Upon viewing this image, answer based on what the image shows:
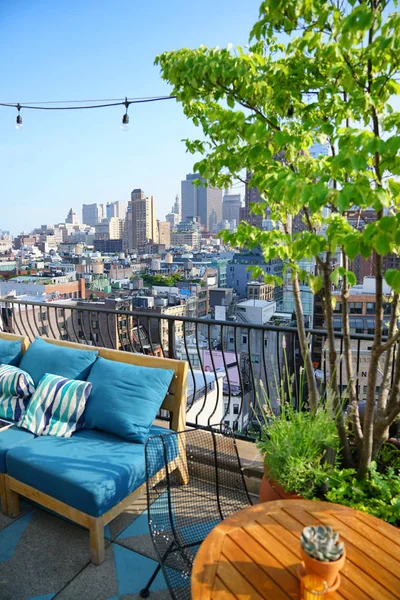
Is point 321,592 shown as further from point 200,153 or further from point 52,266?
point 52,266

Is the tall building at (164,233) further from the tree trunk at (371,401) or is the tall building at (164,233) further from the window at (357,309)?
→ the tree trunk at (371,401)

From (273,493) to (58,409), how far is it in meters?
1.55

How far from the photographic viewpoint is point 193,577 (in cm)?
121

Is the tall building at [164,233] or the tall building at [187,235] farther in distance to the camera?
the tall building at [164,233]

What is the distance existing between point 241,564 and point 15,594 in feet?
4.14

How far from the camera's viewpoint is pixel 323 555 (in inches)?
40.6

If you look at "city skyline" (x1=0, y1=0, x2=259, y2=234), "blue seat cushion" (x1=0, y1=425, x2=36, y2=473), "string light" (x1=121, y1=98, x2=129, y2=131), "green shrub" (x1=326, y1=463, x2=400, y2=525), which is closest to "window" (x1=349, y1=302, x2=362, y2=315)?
"green shrub" (x1=326, y1=463, x2=400, y2=525)

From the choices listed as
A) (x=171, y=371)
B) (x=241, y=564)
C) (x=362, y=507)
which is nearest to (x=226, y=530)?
(x=241, y=564)

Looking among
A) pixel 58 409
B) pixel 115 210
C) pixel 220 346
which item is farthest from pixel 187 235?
pixel 58 409

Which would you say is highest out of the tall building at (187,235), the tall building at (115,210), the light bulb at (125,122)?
the tall building at (115,210)

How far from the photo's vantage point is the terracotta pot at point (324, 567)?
103cm

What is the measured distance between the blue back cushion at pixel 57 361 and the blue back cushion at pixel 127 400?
0.23 metres

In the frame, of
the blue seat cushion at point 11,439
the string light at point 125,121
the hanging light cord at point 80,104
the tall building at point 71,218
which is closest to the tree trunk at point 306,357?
the blue seat cushion at point 11,439

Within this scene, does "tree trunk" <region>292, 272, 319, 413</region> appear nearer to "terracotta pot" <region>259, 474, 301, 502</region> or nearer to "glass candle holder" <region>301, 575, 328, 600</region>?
"terracotta pot" <region>259, 474, 301, 502</region>
